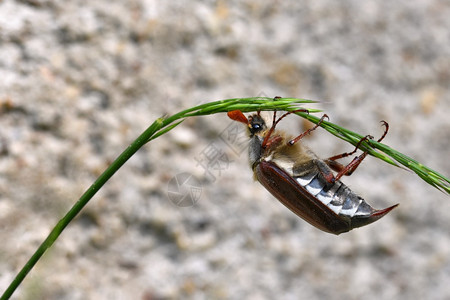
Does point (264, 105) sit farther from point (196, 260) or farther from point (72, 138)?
point (196, 260)

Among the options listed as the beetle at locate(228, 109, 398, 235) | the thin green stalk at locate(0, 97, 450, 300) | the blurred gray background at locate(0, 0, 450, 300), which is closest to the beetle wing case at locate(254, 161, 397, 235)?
the beetle at locate(228, 109, 398, 235)

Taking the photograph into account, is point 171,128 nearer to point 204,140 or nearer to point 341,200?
point 341,200

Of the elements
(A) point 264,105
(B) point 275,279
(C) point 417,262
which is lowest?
(A) point 264,105

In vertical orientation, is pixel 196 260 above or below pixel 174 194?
below

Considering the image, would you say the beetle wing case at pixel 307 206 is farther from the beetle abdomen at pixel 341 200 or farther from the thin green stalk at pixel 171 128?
the thin green stalk at pixel 171 128

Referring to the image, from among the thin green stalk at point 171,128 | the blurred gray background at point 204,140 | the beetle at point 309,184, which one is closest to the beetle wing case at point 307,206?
the beetle at point 309,184

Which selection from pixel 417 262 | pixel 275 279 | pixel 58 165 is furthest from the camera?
pixel 417 262

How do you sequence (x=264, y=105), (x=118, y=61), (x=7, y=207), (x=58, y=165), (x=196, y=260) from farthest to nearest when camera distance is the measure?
(x=196, y=260)
(x=118, y=61)
(x=58, y=165)
(x=7, y=207)
(x=264, y=105)

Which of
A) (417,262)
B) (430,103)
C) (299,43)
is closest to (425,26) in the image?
(430,103)
